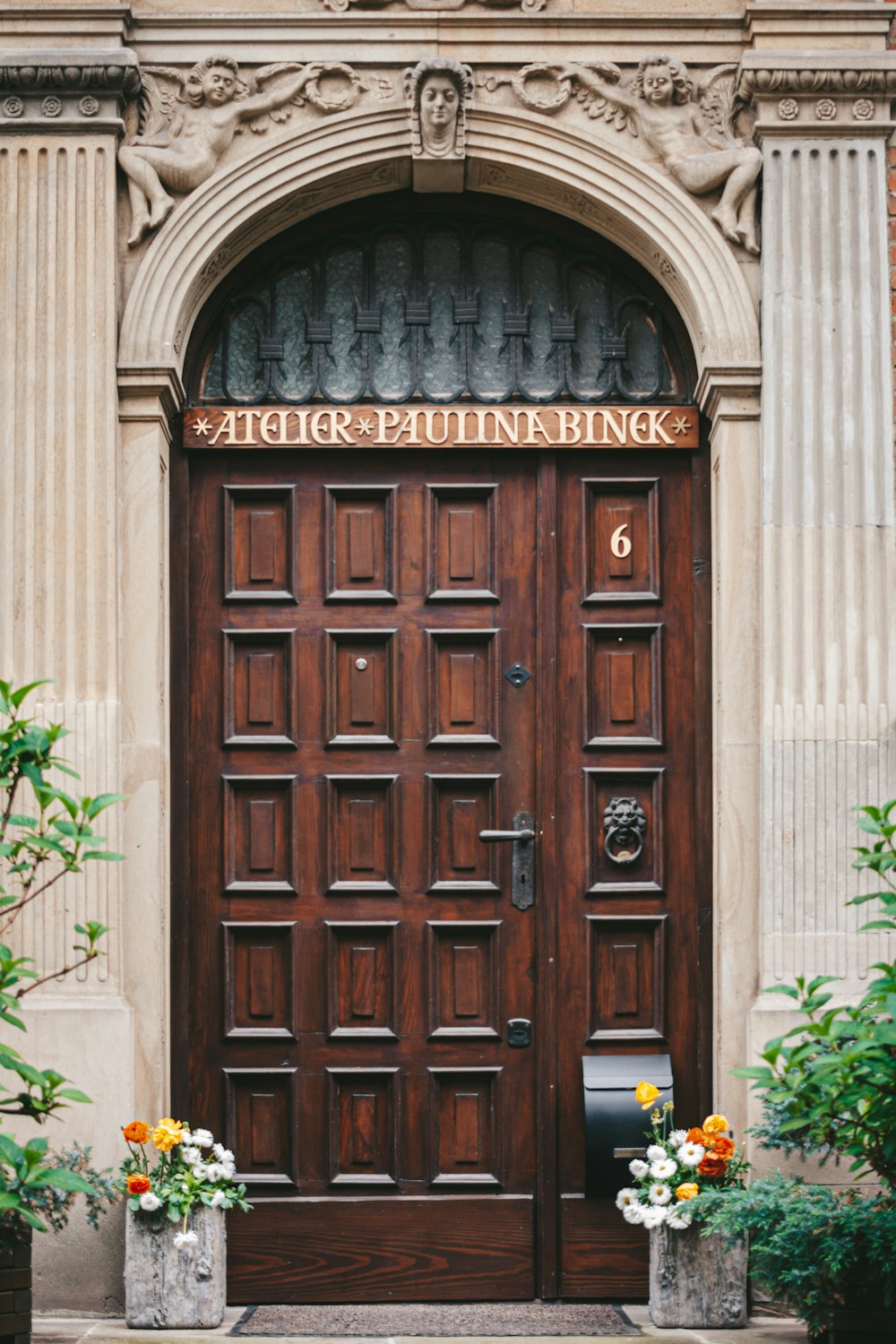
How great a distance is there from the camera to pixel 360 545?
6.82 metres

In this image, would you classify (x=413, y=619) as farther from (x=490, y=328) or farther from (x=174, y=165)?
(x=174, y=165)

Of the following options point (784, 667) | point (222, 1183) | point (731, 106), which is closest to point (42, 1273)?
point (222, 1183)

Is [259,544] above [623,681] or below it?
above

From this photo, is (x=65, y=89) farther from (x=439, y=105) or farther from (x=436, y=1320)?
(x=436, y=1320)

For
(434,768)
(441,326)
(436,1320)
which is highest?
(441,326)

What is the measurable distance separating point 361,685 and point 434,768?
45 centimetres

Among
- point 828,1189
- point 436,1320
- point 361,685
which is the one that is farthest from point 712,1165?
point 361,685

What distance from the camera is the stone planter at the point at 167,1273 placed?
19.7ft

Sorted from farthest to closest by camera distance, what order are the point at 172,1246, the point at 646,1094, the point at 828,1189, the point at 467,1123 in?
the point at 467,1123 < the point at 646,1094 < the point at 172,1246 < the point at 828,1189

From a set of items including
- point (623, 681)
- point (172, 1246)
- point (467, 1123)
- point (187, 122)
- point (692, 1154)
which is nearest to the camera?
point (172, 1246)

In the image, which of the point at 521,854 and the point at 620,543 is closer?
the point at 521,854

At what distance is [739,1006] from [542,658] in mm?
1562

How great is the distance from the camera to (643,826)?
677 cm

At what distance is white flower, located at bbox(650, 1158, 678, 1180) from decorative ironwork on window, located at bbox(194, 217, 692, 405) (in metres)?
3.02
